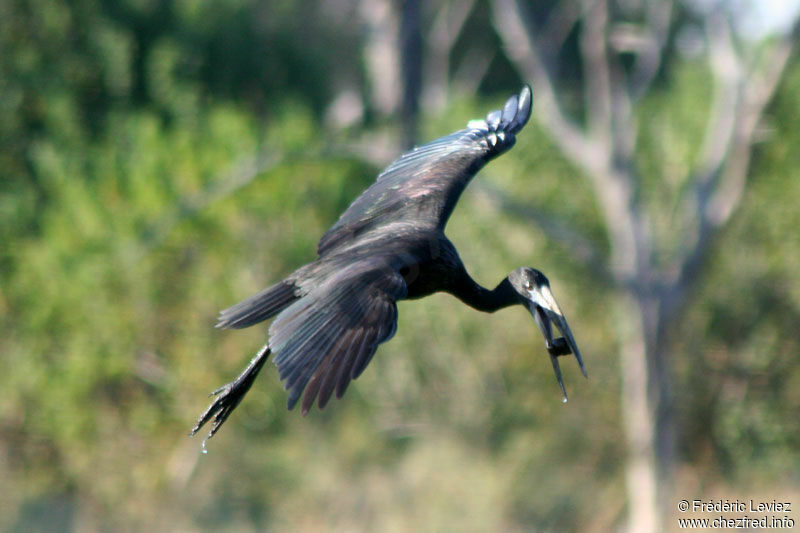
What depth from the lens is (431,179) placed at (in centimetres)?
655

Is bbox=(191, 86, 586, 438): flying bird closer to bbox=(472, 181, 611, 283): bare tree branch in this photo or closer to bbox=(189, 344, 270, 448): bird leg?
bbox=(189, 344, 270, 448): bird leg

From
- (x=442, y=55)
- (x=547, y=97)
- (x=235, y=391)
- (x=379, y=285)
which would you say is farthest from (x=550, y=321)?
(x=442, y=55)

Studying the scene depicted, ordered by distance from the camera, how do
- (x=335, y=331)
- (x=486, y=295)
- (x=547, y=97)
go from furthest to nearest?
(x=547, y=97), (x=486, y=295), (x=335, y=331)

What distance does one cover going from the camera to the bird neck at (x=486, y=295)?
19.4 feet

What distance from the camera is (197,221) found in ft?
45.6

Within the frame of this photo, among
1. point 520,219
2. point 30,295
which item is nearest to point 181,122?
point 30,295

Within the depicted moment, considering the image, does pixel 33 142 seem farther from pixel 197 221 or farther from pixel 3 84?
pixel 197 221

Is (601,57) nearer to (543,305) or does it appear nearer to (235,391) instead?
(543,305)

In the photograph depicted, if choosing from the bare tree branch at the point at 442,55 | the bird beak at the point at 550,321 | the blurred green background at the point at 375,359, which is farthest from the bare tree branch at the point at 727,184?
the bare tree branch at the point at 442,55

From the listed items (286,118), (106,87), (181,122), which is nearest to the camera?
(286,118)

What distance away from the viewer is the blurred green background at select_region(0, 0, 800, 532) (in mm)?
13984

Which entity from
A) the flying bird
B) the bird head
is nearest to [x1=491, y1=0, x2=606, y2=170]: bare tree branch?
the flying bird

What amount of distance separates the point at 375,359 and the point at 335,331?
9709mm

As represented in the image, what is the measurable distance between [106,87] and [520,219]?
7.73 meters
